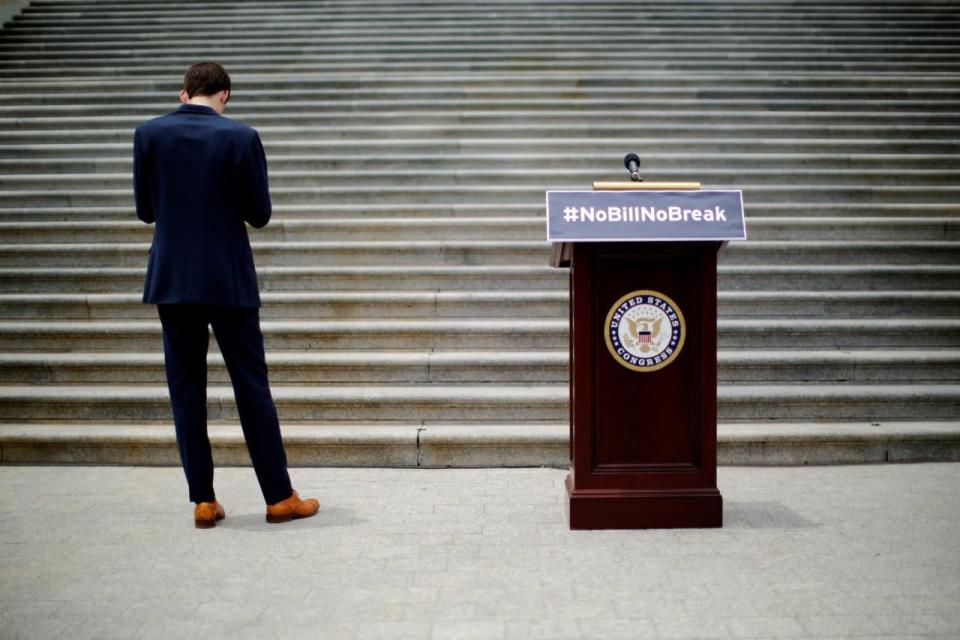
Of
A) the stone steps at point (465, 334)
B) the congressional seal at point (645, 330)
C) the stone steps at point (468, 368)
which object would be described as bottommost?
the stone steps at point (468, 368)

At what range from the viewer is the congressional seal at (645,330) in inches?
138

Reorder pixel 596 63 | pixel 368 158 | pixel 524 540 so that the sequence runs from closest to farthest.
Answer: pixel 524 540 < pixel 368 158 < pixel 596 63

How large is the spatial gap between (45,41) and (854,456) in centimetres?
1133

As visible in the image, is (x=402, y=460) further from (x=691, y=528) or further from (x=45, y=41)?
(x=45, y=41)

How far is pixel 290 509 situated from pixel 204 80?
6.31 feet

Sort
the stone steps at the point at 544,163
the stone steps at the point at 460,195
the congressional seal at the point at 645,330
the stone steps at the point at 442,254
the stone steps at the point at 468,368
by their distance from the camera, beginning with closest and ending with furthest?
the congressional seal at the point at 645,330 < the stone steps at the point at 468,368 < the stone steps at the point at 442,254 < the stone steps at the point at 460,195 < the stone steps at the point at 544,163

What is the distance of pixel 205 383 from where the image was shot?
3.53m

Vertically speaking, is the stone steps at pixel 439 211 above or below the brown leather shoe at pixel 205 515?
above

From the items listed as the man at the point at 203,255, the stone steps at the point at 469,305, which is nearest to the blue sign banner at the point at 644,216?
the man at the point at 203,255

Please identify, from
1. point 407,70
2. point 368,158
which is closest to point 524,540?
point 368,158

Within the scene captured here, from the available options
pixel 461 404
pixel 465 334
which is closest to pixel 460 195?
pixel 465 334

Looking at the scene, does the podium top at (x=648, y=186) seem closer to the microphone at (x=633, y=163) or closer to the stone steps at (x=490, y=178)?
the microphone at (x=633, y=163)

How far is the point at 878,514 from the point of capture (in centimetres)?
369

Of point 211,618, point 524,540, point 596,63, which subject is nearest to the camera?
point 211,618
